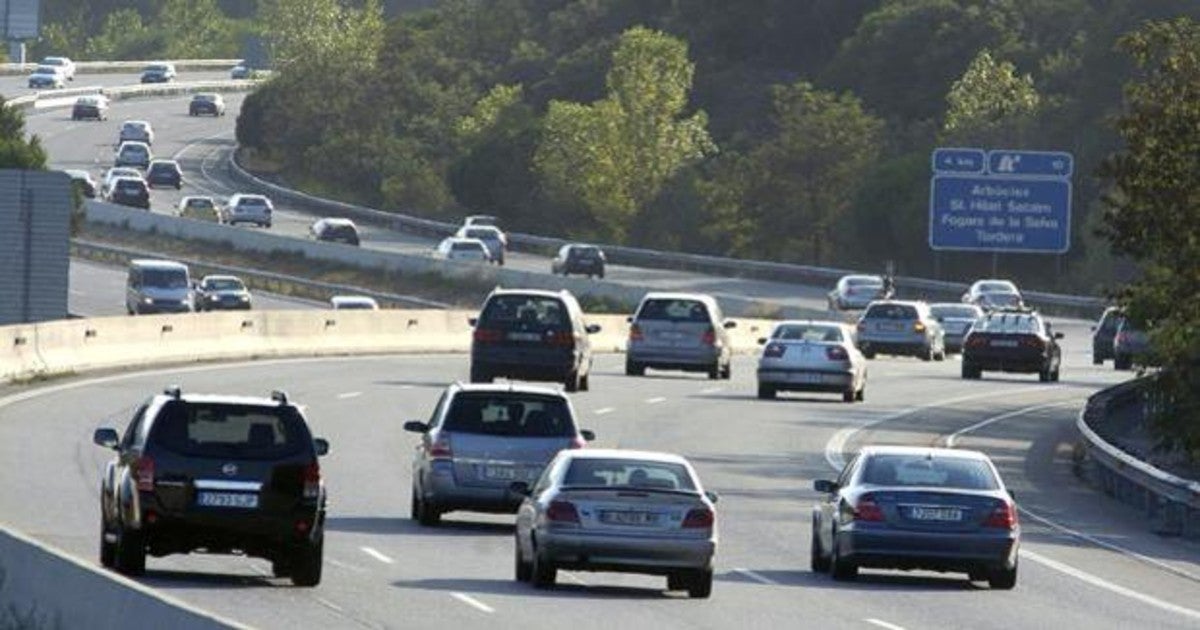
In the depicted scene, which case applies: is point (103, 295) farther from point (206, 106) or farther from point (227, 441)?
point (206, 106)

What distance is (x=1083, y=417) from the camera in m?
47.5

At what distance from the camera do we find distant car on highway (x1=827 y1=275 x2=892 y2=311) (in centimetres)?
9181

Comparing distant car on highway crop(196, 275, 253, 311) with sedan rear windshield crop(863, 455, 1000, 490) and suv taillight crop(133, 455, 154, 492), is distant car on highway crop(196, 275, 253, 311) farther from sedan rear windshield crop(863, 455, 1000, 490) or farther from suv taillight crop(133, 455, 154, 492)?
suv taillight crop(133, 455, 154, 492)

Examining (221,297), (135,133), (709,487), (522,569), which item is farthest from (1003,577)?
(135,133)

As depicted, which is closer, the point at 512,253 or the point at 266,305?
the point at 266,305

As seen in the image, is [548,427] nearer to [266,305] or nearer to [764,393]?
[764,393]

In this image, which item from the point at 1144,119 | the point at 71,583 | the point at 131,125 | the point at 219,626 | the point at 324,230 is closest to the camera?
the point at 219,626

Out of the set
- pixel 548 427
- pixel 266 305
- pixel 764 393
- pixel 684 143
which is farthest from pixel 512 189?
pixel 548 427

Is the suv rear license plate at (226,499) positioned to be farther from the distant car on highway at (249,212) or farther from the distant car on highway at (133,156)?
the distant car on highway at (133,156)

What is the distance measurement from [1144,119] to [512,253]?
7737 centimetres

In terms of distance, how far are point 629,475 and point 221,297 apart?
61069 mm

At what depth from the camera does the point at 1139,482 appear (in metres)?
38.4

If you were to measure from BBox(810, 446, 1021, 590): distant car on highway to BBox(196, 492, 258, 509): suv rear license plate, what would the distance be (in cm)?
575

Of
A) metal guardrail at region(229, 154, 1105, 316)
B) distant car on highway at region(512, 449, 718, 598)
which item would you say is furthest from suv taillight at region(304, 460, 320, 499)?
metal guardrail at region(229, 154, 1105, 316)
